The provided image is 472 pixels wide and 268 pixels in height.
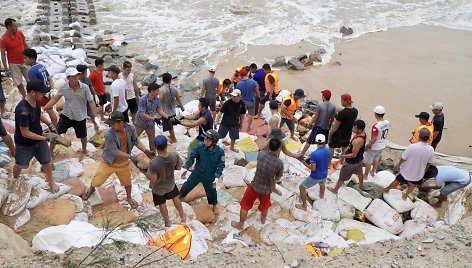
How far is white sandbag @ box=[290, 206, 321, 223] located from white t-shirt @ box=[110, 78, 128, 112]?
9.97 ft

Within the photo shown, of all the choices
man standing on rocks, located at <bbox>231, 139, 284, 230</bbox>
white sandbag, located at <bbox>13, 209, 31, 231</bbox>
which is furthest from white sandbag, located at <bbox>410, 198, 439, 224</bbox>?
white sandbag, located at <bbox>13, 209, 31, 231</bbox>

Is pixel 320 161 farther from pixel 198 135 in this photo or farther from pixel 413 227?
pixel 198 135

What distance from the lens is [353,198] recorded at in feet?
19.9

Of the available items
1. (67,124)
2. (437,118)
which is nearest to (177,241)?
(67,124)

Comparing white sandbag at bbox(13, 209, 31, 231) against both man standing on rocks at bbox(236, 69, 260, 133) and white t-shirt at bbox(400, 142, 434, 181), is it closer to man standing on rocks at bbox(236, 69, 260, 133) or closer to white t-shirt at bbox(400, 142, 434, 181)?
man standing on rocks at bbox(236, 69, 260, 133)

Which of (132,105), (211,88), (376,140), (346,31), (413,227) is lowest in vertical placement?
(413,227)

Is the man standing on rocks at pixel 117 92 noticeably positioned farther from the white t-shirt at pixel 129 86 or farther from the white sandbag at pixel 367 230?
the white sandbag at pixel 367 230

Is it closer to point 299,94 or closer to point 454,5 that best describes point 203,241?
point 299,94

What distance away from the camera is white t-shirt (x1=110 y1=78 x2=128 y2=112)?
6.48 metres

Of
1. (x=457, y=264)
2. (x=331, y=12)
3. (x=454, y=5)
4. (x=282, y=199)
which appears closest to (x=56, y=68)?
(x=282, y=199)

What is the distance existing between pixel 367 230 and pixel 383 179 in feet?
4.70

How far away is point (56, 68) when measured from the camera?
923cm

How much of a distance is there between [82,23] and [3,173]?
9298 mm

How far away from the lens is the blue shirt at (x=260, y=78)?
8141mm
